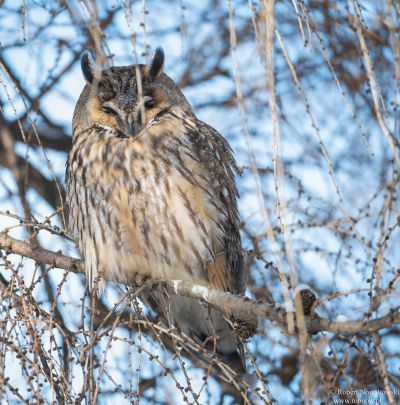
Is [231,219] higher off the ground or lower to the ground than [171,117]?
lower

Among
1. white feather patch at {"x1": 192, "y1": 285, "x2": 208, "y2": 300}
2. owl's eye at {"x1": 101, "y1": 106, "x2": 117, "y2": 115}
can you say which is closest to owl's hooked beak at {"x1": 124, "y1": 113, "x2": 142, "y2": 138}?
owl's eye at {"x1": 101, "y1": 106, "x2": 117, "y2": 115}

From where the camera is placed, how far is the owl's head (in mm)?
3822

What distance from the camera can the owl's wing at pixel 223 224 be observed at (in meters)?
3.81

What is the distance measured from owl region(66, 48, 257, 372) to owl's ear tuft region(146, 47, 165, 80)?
0.02 metres

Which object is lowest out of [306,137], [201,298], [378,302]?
[378,302]

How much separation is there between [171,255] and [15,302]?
A: 1.23 m

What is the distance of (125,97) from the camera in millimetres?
3867

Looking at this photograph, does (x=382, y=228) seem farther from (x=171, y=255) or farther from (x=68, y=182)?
(x=68, y=182)

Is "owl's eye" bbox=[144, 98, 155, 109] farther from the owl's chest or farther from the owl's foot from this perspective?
the owl's foot

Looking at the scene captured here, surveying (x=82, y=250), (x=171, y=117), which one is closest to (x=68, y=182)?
(x=82, y=250)

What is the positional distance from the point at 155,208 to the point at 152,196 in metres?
0.06

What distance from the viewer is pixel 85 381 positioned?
7.28 ft

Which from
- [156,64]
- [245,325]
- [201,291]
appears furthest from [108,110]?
[245,325]

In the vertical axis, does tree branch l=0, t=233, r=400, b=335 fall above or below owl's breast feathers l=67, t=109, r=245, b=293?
below
